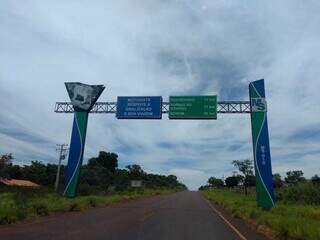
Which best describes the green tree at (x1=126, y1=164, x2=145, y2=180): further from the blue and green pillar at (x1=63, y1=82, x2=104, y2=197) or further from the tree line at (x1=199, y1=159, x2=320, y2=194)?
the blue and green pillar at (x1=63, y1=82, x2=104, y2=197)

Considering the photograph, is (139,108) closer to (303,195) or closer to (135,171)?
(303,195)

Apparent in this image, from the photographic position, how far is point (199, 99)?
109 feet

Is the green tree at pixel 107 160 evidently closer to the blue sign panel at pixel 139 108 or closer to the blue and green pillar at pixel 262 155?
the blue sign panel at pixel 139 108

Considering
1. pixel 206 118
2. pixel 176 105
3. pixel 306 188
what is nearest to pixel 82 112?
pixel 176 105

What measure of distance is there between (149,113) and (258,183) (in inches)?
427

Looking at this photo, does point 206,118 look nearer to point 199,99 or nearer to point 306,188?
point 199,99

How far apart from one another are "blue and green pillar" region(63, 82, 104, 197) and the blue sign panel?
9.21 feet

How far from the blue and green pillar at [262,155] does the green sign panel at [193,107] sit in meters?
4.01

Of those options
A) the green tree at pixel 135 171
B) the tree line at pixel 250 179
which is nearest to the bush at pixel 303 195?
the tree line at pixel 250 179

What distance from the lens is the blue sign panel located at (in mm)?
33906

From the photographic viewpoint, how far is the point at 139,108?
3422cm

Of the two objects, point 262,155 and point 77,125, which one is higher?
point 77,125

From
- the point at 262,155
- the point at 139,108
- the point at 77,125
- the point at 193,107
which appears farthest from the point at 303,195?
the point at 77,125

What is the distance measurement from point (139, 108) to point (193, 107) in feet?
15.3
